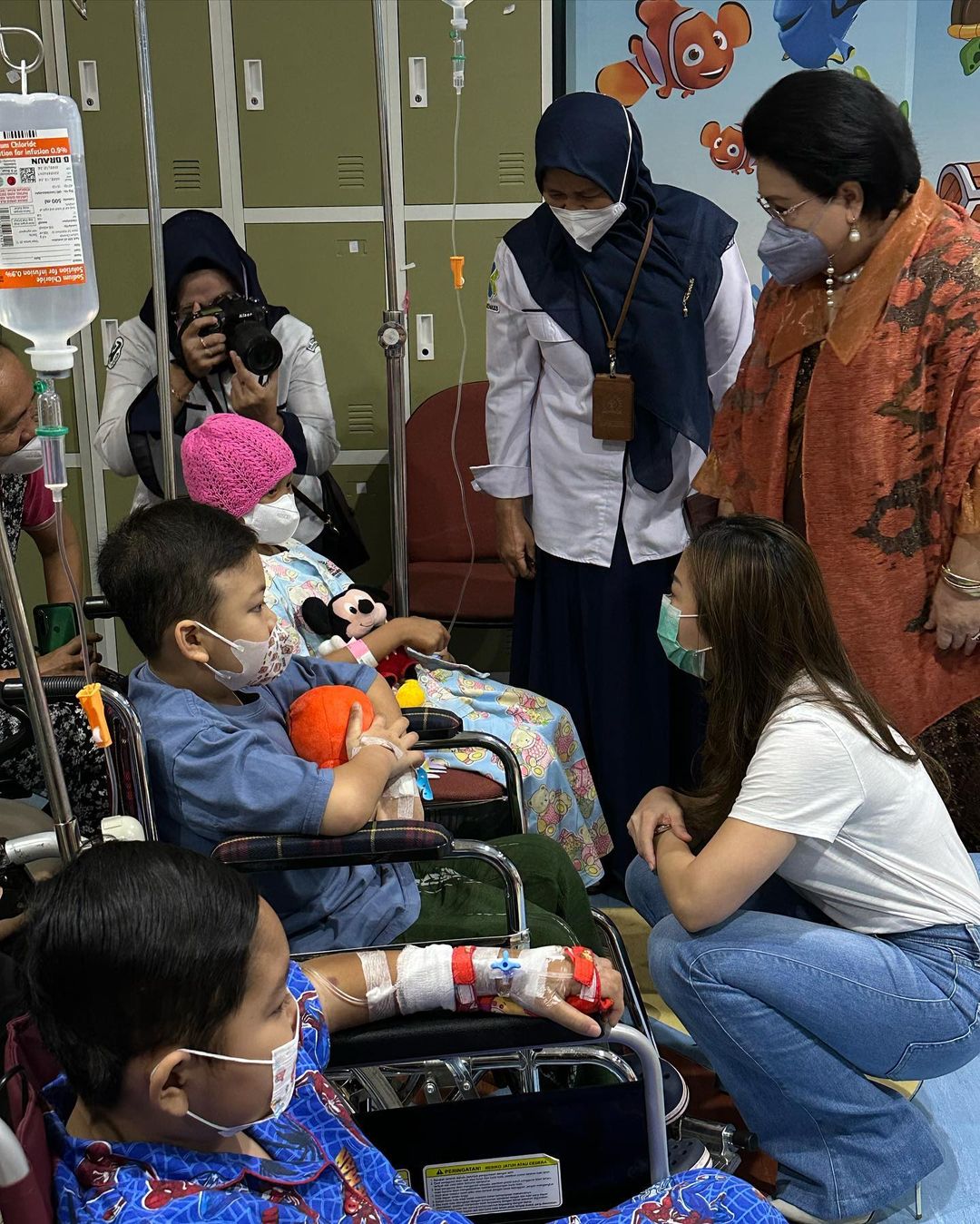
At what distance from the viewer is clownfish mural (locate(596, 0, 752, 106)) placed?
11.1 ft

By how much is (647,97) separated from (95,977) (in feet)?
10.3

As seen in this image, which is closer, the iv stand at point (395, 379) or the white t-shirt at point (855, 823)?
the white t-shirt at point (855, 823)

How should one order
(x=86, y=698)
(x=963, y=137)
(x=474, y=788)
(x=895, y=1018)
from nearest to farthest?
(x=86, y=698) → (x=895, y=1018) → (x=474, y=788) → (x=963, y=137)

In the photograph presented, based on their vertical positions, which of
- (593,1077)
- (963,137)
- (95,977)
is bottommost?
(593,1077)

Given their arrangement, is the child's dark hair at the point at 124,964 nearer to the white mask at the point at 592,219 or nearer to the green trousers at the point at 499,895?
the green trousers at the point at 499,895

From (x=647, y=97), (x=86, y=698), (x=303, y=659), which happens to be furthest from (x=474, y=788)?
(x=647, y=97)

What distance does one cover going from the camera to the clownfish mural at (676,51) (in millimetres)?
3375

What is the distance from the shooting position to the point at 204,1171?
94 centimetres

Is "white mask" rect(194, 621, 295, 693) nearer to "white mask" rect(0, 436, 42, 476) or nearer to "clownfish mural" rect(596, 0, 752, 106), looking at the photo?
"white mask" rect(0, 436, 42, 476)

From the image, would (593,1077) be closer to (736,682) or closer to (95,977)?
(736,682)

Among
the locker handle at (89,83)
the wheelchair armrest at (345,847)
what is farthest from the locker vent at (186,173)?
the wheelchair armrest at (345,847)

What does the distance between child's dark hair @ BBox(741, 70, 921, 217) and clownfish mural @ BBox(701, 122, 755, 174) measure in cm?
166

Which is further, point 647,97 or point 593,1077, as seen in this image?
point 647,97

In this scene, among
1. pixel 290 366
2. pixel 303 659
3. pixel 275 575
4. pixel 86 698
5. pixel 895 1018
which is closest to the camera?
pixel 86 698
